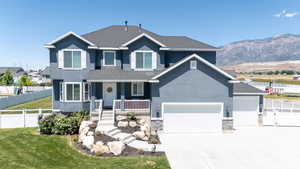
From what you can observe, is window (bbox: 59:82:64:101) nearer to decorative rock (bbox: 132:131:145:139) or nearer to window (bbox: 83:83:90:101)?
window (bbox: 83:83:90:101)

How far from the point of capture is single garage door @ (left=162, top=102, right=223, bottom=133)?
13.2 m

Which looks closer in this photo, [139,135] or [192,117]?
[139,135]

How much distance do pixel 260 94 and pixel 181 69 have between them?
719cm

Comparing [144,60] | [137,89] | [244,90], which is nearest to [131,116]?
[137,89]

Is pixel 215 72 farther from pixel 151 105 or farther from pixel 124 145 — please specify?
pixel 124 145

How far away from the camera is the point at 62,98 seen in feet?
49.3

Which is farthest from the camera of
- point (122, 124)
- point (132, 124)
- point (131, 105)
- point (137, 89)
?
point (137, 89)

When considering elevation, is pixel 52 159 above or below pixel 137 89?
below

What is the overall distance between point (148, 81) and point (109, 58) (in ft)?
17.2

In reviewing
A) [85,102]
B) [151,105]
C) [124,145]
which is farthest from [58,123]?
[151,105]

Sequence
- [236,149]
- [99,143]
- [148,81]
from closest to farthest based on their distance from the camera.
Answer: [99,143] < [236,149] < [148,81]

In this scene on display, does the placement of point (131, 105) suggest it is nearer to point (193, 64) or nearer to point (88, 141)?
point (88, 141)

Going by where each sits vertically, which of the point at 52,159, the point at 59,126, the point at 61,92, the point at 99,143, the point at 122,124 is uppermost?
the point at 61,92

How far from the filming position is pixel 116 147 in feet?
30.8
